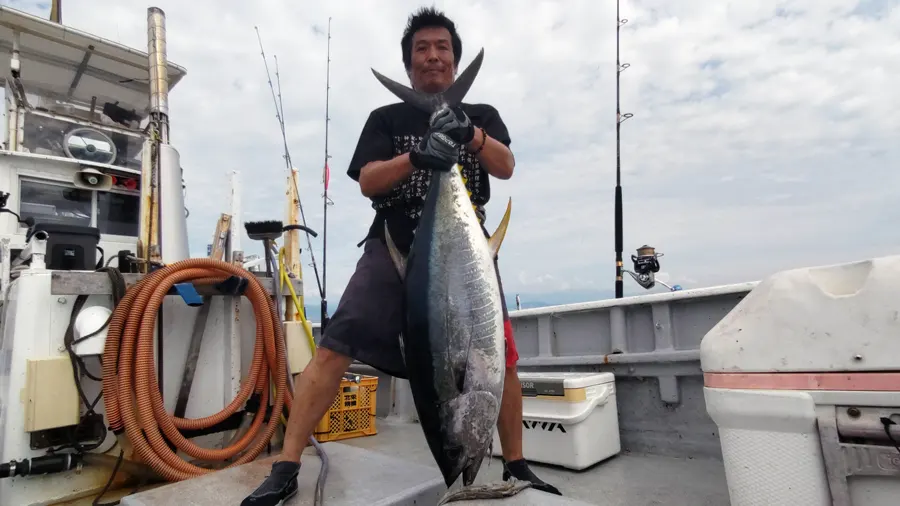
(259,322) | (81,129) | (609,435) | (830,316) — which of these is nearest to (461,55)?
(830,316)

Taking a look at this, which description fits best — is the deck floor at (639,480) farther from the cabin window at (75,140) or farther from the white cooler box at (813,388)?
the cabin window at (75,140)

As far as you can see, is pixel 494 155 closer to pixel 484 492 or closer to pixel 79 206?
pixel 484 492

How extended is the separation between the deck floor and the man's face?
1.63 meters

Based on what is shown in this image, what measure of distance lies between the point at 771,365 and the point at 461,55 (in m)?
1.73

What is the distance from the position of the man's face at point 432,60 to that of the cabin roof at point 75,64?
136 inches

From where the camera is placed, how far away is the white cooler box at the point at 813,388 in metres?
1.29

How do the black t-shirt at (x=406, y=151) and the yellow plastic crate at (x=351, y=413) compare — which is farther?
the yellow plastic crate at (x=351, y=413)

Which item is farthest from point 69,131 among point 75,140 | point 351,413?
point 351,413

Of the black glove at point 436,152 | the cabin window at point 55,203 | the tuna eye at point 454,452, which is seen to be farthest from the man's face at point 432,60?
the cabin window at point 55,203

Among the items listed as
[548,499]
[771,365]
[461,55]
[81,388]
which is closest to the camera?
[548,499]

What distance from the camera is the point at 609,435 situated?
3041 mm

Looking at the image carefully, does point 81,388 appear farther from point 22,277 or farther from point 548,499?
point 548,499

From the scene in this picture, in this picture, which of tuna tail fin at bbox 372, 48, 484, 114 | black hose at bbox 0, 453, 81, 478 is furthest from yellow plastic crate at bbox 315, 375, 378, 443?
tuna tail fin at bbox 372, 48, 484, 114

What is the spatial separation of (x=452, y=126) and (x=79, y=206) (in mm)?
4575
